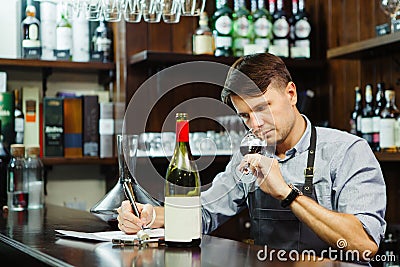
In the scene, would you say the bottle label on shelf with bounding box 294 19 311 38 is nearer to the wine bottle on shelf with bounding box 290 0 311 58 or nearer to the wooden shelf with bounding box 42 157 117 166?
the wine bottle on shelf with bounding box 290 0 311 58

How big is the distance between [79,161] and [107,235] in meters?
1.63

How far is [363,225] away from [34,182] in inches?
68.1

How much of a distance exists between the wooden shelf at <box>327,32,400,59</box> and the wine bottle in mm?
1510

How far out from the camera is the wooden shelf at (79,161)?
11.2 feet

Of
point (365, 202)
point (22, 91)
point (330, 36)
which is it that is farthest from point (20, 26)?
point (365, 202)

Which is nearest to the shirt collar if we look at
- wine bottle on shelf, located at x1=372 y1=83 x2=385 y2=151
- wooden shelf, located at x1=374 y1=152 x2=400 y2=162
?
wooden shelf, located at x1=374 y1=152 x2=400 y2=162

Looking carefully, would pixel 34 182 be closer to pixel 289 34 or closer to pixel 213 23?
pixel 213 23

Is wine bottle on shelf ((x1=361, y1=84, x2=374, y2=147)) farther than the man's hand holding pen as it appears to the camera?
Yes

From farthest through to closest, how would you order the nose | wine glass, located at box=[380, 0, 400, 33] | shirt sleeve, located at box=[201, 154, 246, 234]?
1. wine glass, located at box=[380, 0, 400, 33]
2. shirt sleeve, located at box=[201, 154, 246, 234]
3. the nose

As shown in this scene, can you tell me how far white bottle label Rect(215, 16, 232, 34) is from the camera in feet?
11.6

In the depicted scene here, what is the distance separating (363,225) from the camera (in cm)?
185

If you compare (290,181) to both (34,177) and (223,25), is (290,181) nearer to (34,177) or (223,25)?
(34,177)

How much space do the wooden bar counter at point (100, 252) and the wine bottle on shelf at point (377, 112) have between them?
141 cm

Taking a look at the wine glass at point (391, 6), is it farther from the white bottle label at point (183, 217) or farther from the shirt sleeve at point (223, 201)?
the white bottle label at point (183, 217)
